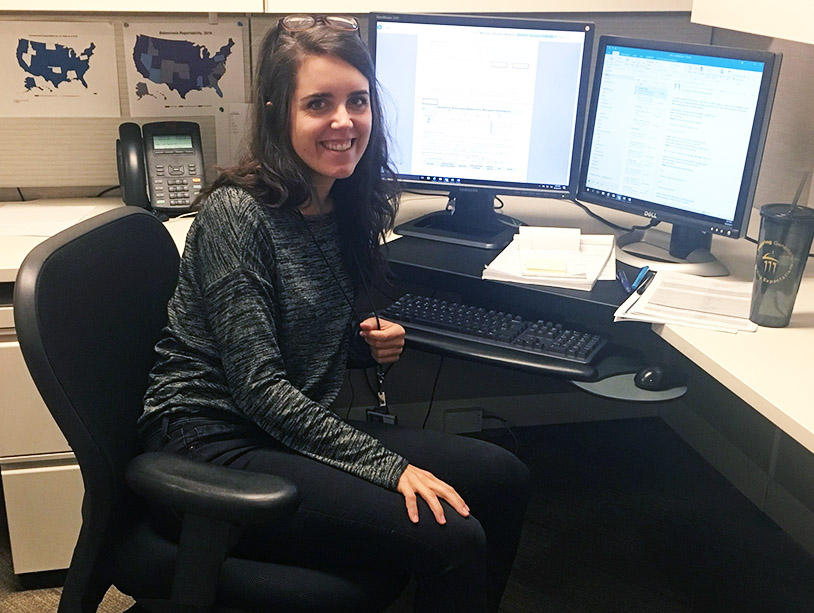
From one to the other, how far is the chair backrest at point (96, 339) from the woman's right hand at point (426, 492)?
0.38m

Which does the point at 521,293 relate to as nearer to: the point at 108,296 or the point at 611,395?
the point at 611,395

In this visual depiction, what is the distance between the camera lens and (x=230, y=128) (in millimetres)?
2096

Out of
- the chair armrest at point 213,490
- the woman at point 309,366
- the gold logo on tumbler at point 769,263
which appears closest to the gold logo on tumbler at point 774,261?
the gold logo on tumbler at point 769,263

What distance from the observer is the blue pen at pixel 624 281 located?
1627mm

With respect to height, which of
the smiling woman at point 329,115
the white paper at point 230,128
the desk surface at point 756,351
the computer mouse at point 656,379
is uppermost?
the smiling woman at point 329,115

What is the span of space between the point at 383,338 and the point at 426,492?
1.17 feet

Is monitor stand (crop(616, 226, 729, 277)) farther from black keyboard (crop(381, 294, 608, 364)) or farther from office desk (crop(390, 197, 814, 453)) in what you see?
black keyboard (crop(381, 294, 608, 364))

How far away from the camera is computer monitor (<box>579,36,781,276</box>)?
1623mm

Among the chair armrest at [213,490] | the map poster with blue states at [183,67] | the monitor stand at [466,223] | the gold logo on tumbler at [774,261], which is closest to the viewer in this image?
the chair armrest at [213,490]

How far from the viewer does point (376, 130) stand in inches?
59.6

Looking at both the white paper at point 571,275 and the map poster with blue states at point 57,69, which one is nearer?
the white paper at point 571,275

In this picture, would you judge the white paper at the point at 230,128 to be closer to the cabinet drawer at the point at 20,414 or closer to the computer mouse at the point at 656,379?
the cabinet drawer at the point at 20,414

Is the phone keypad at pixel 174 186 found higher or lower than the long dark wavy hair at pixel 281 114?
lower

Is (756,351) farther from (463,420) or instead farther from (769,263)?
(463,420)
